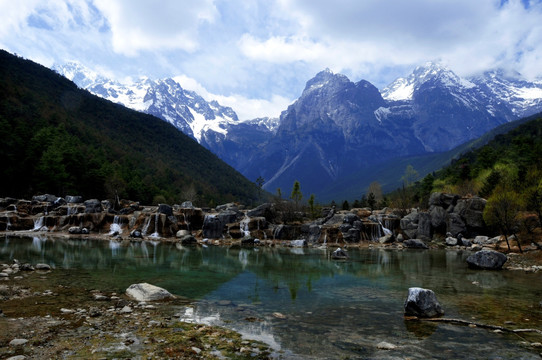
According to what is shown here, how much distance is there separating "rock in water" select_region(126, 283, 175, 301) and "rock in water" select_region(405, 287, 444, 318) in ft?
36.0

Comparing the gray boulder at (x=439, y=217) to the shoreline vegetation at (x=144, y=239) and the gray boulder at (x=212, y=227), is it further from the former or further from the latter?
the gray boulder at (x=212, y=227)

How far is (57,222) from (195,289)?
184 ft

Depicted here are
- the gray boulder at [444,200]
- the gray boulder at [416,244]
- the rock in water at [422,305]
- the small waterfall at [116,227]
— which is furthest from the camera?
the gray boulder at [444,200]

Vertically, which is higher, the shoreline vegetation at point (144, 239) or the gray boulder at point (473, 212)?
the gray boulder at point (473, 212)

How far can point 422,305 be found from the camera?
46.0ft

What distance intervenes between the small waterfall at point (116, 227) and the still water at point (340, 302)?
3332 centimetres

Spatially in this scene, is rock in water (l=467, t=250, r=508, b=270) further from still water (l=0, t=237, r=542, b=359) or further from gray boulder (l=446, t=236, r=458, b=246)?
gray boulder (l=446, t=236, r=458, b=246)

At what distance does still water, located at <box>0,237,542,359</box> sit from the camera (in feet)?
34.8

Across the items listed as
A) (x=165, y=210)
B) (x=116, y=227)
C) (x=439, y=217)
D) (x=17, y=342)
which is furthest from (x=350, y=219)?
(x=17, y=342)

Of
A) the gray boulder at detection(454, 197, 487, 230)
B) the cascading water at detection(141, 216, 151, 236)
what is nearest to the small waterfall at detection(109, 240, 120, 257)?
the cascading water at detection(141, 216, 151, 236)

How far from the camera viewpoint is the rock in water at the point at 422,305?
45.7 feet

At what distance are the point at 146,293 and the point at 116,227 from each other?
54.7 metres

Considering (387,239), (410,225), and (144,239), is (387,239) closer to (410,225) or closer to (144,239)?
(410,225)

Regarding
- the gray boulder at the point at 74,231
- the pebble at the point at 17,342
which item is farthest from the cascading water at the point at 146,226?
the pebble at the point at 17,342
